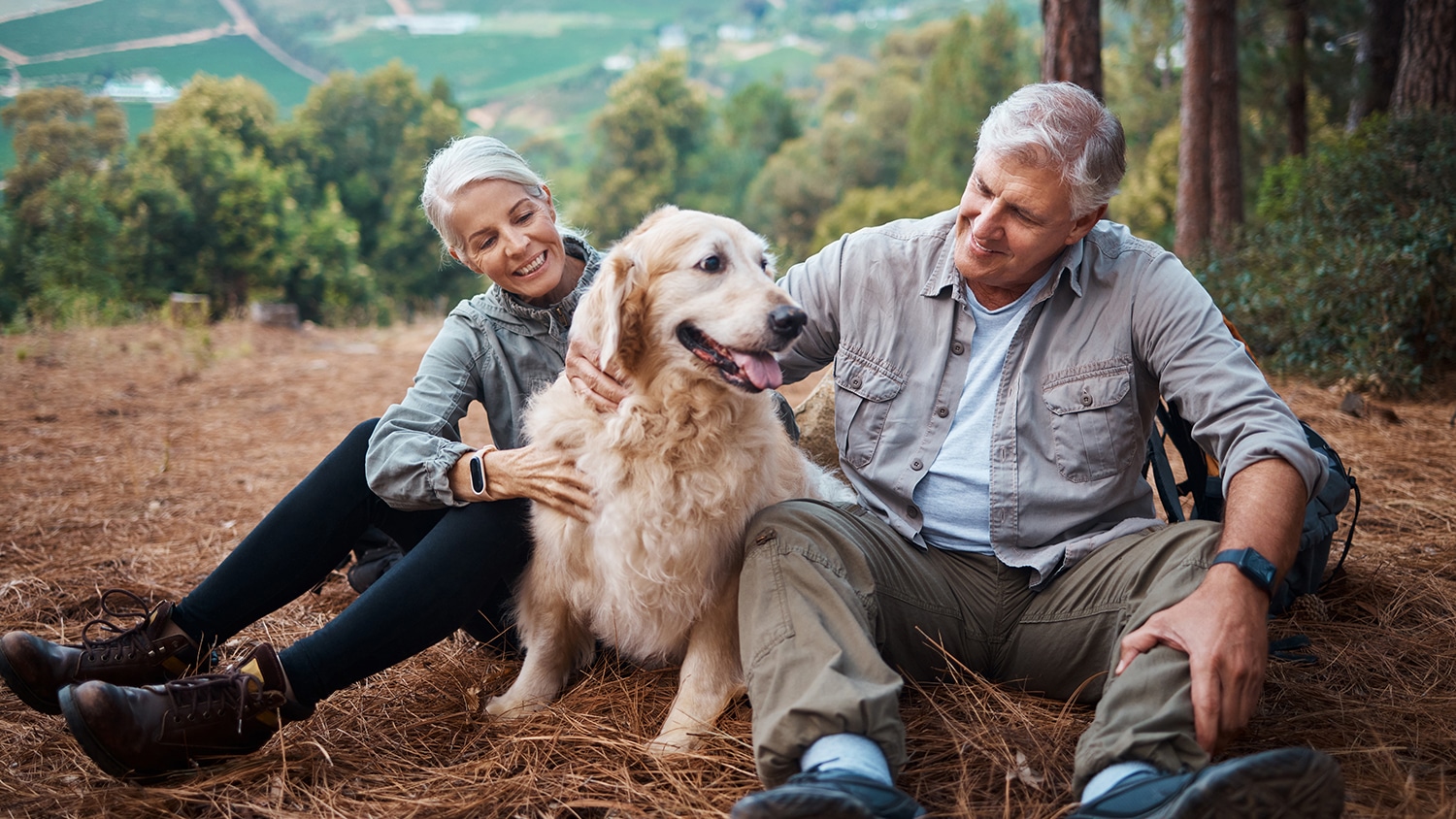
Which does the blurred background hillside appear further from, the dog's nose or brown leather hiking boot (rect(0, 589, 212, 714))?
brown leather hiking boot (rect(0, 589, 212, 714))

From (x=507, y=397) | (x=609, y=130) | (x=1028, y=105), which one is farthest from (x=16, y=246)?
(x=609, y=130)

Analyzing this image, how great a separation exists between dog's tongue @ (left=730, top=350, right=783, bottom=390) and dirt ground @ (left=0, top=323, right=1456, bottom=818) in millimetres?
904

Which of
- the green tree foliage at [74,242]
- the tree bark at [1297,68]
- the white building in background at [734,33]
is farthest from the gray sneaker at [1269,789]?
the white building in background at [734,33]

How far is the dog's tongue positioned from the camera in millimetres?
2268

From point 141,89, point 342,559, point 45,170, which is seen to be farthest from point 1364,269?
point 141,89

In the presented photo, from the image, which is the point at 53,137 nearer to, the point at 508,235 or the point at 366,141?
the point at 366,141

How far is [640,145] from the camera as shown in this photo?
49.0 metres

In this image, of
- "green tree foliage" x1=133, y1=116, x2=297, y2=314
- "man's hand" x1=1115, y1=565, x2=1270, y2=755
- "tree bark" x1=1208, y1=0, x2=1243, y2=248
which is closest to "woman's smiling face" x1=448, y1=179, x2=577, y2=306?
"man's hand" x1=1115, y1=565, x2=1270, y2=755

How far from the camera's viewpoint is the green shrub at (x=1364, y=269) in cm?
627

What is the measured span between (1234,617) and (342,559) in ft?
7.71

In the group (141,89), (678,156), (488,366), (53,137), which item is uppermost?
(141,89)

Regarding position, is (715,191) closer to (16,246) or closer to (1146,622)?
(16,246)

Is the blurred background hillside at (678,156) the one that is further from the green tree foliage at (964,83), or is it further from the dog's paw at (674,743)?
the dog's paw at (674,743)

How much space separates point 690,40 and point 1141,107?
9012 cm
